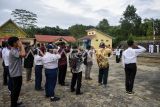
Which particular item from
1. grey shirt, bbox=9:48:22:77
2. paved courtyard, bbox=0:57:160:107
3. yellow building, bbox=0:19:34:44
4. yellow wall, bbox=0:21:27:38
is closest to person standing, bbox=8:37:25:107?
grey shirt, bbox=9:48:22:77

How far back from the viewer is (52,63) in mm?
8172

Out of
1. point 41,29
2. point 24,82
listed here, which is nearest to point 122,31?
point 41,29

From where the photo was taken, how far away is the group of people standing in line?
700 cm

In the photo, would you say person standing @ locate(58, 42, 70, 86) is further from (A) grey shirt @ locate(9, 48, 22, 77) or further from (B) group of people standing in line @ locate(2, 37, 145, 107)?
(A) grey shirt @ locate(9, 48, 22, 77)

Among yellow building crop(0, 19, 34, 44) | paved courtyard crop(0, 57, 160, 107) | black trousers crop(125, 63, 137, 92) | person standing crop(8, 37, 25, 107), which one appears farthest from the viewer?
yellow building crop(0, 19, 34, 44)

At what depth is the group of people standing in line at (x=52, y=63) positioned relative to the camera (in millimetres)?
6996

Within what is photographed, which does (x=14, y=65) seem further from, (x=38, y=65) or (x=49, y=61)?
(x=38, y=65)

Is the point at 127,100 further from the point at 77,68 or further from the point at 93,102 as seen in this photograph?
the point at 77,68

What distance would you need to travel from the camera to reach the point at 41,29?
79625mm

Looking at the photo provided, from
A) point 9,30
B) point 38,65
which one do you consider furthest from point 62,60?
point 9,30

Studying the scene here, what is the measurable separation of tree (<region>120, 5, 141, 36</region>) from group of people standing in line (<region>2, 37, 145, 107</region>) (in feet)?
217

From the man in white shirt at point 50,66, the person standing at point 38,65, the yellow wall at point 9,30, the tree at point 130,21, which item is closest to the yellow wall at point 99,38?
the tree at point 130,21

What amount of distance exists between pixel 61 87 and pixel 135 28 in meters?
70.2

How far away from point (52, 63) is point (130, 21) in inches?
3024
